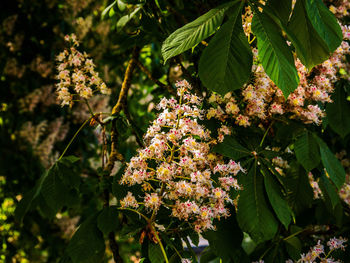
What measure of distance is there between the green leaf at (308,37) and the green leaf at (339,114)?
579mm

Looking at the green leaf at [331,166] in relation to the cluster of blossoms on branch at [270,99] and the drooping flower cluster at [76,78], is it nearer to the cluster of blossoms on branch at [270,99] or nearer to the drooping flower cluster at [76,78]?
the cluster of blossoms on branch at [270,99]

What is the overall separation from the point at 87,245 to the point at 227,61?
57 cm

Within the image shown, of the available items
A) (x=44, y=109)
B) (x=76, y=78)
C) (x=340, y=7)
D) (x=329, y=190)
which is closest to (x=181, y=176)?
(x=76, y=78)

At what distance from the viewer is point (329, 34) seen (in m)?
0.74

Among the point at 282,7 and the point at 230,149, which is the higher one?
the point at 282,7

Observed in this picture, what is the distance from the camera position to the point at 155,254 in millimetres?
779

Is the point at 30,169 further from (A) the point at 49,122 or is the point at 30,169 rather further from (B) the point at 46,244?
(B) the point at 46,244

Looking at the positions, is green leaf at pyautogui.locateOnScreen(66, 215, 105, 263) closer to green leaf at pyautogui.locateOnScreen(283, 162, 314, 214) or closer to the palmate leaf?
the palmate leaf

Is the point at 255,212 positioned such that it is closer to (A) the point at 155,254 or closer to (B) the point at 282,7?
(A) the point at 155,254

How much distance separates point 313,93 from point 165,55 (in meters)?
0.58

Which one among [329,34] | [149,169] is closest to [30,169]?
[149,169]

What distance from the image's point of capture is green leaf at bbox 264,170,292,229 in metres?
0.87

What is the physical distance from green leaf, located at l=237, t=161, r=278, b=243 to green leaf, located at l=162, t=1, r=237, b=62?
393mm

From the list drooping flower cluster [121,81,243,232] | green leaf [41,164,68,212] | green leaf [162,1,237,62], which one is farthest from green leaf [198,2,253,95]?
green leaf [41,164,68,212]
